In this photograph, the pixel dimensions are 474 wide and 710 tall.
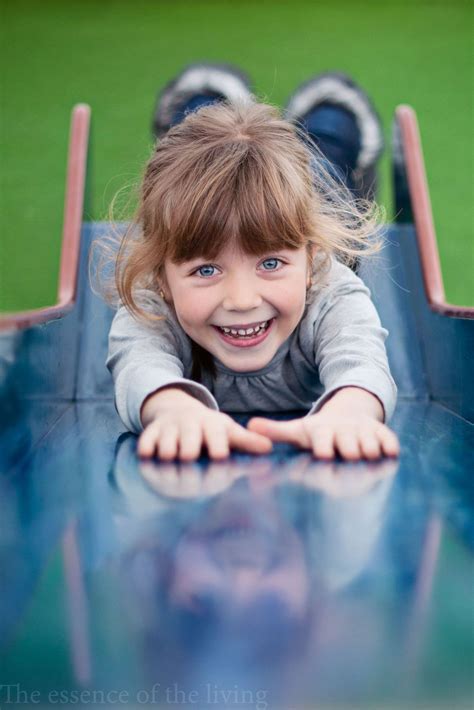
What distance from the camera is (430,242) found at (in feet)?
5.04

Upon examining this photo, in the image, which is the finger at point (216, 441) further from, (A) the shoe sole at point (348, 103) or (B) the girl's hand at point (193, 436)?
(A) the shoe sole at point (348, 103)

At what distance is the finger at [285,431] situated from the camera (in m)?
0.88

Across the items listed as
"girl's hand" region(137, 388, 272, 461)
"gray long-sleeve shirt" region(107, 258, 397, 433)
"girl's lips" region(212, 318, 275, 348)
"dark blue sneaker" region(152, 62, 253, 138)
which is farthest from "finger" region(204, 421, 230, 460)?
"dark blue sneaker" region(152, 62, 253, 138)

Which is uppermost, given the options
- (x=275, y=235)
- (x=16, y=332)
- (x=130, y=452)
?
(x=275, y=235)

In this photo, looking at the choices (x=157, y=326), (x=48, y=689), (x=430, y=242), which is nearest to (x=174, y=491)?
(x=48, y=689)

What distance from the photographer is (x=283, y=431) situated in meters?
0.88

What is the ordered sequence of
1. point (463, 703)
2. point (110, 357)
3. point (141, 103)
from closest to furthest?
point (463, 703)
point (110, 357)
point (141, 103)

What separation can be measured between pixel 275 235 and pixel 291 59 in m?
2.04

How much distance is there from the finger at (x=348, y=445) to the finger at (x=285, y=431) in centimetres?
4

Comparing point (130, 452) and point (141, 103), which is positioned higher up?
point (141, 103)

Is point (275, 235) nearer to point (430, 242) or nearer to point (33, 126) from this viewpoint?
point (430, 242)

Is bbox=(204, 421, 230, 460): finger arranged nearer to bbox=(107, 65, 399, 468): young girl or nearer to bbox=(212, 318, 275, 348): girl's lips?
bbox=(107, 65, 399, 468): young girl

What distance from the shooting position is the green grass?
9.18 feet

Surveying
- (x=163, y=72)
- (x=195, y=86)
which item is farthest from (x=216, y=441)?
(x=163, y=72)
